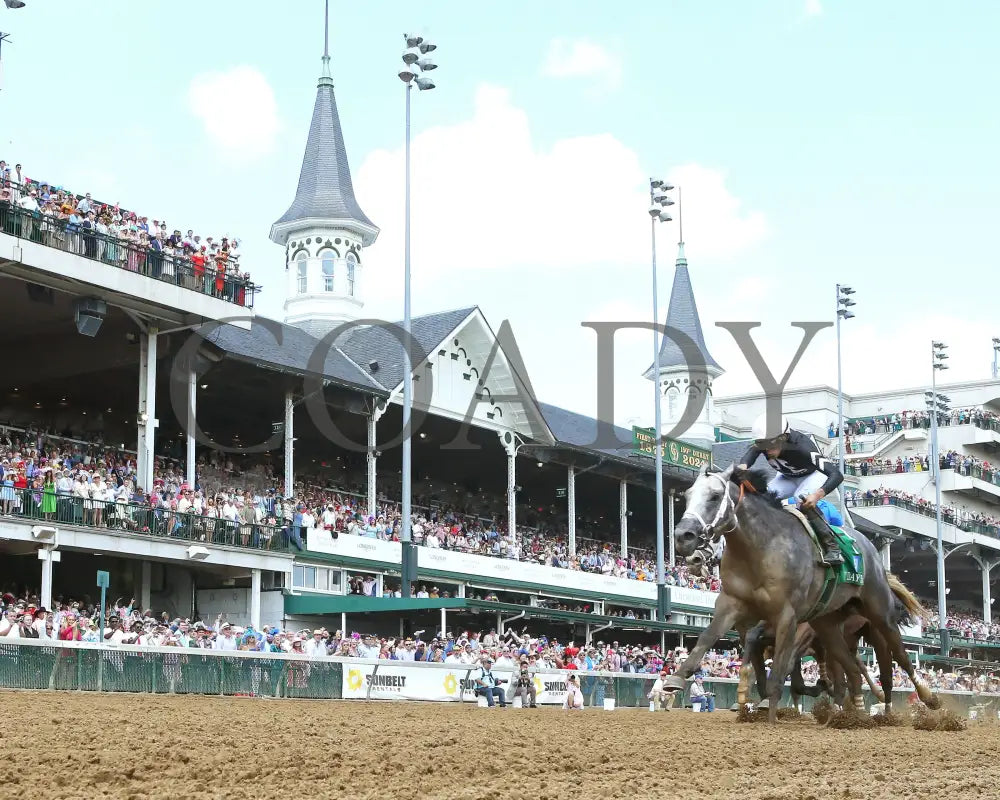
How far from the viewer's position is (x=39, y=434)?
96.8 feet

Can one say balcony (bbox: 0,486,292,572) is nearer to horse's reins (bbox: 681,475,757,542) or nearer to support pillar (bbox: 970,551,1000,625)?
horse's reins (bbox: 681,475,757,542)

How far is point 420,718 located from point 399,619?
67.5 ft

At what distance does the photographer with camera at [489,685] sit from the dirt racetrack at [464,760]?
1104 cm

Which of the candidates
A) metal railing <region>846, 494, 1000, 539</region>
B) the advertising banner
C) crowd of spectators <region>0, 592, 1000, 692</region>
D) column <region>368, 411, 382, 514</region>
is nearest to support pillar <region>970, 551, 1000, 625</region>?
metal railing <region>846, 494, 1000, 539</region>

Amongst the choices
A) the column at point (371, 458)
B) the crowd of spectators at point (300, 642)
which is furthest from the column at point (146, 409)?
the column at point (371, 458)

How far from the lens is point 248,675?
20.3 m

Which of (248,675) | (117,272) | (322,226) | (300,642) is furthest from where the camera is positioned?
(322,226)

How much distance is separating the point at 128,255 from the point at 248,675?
10.4m

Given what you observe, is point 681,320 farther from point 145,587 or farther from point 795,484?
point 795,484

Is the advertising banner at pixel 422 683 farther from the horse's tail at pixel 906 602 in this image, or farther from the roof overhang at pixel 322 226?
the roof overhang at pixel 322 226

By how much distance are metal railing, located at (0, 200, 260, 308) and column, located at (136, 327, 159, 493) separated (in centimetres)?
145

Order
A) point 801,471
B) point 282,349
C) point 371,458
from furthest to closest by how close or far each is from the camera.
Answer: point 371,458 < point 282,349 < point 801,471

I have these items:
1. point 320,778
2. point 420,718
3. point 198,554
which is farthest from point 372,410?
point 320,778

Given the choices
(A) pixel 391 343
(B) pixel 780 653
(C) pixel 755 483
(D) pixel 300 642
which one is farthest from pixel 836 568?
(A) pixel 391 343
